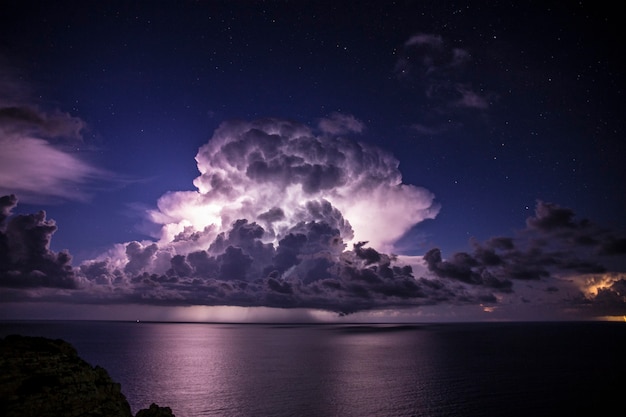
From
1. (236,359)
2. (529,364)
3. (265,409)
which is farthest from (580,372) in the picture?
(236,359)

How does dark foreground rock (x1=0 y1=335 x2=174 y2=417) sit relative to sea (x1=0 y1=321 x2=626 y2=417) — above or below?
above

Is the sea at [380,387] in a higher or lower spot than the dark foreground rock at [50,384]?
lower

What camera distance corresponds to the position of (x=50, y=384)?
3506cm

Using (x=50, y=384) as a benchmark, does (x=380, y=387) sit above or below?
below

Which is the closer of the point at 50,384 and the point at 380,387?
the point at 50,384

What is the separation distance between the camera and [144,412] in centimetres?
4528

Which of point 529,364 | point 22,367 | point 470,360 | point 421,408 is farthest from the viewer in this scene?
point 470,360

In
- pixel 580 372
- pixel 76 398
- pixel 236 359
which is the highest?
pixel 76 398

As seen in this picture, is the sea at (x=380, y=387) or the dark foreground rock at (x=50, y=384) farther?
the sea at (x=380, y=387)

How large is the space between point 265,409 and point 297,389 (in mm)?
20953

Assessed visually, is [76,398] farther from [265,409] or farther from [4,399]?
[265,409]

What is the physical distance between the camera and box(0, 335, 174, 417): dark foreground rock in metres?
32.9

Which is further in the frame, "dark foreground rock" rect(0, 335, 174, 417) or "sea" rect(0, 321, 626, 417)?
"sea" rect(0, 321, 626, 417)

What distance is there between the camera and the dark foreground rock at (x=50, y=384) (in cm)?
3291
